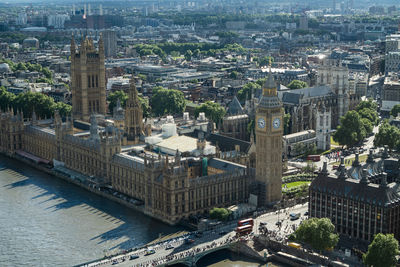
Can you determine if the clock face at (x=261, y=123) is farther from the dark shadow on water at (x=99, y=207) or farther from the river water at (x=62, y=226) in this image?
the river water at (x=62, y=226)

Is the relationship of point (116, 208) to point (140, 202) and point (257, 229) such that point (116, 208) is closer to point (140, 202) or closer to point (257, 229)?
point (140, 202)

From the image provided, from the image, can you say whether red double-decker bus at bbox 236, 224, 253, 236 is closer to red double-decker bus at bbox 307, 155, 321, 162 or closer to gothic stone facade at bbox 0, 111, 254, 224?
gothic stone facade at bbox 0, 111, 254, 224

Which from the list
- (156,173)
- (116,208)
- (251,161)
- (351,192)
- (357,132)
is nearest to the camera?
(351,192)

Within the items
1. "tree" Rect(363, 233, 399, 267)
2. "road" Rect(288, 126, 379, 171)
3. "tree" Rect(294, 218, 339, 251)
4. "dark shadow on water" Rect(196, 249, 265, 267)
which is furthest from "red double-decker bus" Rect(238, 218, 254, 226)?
"road" Rect(288, 126, 379, 171)

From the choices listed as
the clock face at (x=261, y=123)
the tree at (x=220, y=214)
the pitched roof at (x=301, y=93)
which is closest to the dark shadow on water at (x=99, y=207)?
the tree at (x=220, y=214)

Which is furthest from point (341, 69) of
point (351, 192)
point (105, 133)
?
point (351, 192)

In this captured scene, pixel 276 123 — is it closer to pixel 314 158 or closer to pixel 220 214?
pixel 220 214
